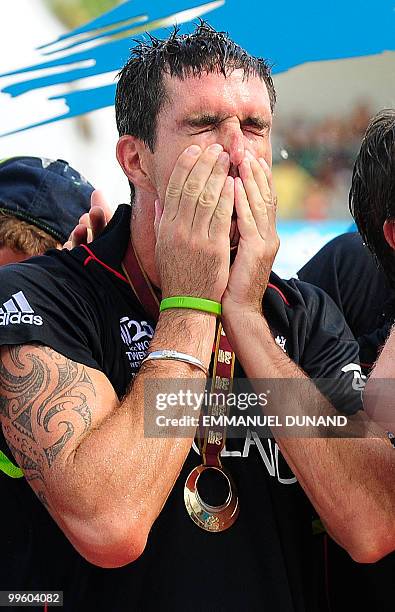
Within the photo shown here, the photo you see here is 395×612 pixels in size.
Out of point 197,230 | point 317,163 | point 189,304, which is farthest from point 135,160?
point 317,163

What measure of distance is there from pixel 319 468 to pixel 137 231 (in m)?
0.86

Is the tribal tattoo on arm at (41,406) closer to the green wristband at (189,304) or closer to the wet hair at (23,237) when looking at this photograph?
the green wristband at (189,304)

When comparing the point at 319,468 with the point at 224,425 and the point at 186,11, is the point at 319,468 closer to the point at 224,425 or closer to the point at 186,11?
the point at 224,425

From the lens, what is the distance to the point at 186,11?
3.84 meters

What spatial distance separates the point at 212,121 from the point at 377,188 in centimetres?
50

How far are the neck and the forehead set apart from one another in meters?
0.27

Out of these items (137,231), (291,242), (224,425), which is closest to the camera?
(224,425)

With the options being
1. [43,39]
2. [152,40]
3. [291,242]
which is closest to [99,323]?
[152,40]

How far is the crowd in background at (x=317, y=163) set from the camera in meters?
3.77

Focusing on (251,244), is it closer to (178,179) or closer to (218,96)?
(178,179)

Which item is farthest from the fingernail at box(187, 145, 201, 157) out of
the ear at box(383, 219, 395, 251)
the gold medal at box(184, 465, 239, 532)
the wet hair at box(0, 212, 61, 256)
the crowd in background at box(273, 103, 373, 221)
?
the crowd in background at box(273, 103, 373, 221)

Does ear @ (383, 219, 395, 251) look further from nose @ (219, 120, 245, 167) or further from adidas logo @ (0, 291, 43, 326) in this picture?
adidas logo @ (0, 291, 43, 326)

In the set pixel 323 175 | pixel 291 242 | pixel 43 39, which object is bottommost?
pixel 291 242

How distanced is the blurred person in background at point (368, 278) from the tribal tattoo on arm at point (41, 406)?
0.75 m
